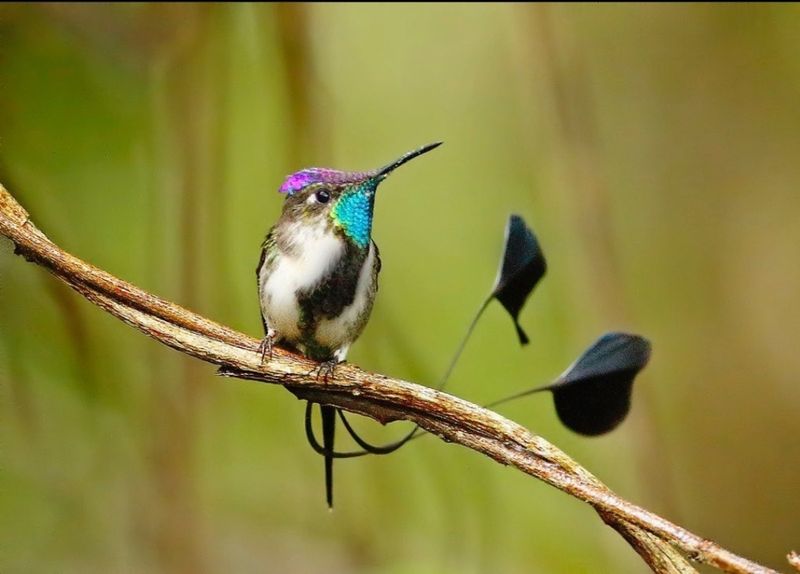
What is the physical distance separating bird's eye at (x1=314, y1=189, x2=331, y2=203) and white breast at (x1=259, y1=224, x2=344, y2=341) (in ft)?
0.07

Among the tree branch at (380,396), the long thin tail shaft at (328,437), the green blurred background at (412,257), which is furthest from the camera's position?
the green blurred background at (412,257)

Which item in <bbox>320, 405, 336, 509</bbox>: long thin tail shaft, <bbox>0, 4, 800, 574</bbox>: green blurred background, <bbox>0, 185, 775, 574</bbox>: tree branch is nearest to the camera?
<bbox>0, 185, 775, 574</bbox>: tree branch

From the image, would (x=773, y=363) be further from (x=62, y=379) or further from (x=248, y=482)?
(x=62, y=379)

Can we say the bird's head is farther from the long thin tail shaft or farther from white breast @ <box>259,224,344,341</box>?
the long thin tail shaft

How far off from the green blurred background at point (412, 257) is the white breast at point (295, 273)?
40 cm

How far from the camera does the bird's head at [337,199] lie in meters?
0.65

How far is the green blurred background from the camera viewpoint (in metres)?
1.38

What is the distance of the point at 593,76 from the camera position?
7.09 ft

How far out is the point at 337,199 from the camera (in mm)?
666

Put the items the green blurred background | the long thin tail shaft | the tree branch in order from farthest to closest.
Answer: the green blurred background → the long thin tail shaft → the tree branch

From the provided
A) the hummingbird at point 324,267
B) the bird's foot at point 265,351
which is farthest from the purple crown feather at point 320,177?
the bird's foot at point 265,351

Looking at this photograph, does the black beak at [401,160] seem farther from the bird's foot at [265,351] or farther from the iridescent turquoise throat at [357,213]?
the bird's foot at [265,351]

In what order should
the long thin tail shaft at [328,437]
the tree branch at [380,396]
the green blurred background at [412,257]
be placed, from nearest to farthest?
the tree branch at [380,396] < the long thin tail shaft at [328,437] < the green blurred background at [412,257]

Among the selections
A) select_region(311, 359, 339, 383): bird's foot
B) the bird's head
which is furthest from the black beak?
A: select_region(311, 359, 339, 383): bird's foot
